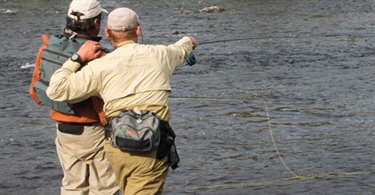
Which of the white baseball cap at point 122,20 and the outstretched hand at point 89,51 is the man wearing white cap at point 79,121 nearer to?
the outstretched hand at point 89,51

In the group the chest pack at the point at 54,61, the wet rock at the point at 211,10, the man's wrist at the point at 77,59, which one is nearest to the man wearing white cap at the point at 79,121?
the chest pack at the point at 54,61

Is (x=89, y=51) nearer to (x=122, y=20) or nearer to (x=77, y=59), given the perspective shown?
(x=77, y=59)

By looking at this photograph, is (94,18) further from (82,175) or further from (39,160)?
(39,160)

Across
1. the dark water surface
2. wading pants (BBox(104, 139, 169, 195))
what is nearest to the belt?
wading pants (BBox(104, 139, 169, 195))

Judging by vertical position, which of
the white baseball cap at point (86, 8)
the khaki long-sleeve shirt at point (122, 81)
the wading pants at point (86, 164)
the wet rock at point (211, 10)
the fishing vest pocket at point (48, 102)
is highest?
the white baseball cap at point (86, 8)

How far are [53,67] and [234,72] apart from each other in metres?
7.73

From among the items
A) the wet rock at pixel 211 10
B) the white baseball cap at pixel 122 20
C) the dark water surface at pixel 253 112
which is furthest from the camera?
the wet rock at pixel 211 10

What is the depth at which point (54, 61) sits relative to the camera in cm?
480

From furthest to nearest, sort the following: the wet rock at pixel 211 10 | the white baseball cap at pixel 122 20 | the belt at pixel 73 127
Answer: the wet rock at pixel 211 10 < the belt at pixel 73 127 < the white baseball cap at pixel 122 20

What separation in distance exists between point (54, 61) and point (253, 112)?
5.12 m

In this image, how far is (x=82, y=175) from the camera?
509 cm

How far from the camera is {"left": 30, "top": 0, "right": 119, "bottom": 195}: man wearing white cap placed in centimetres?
482

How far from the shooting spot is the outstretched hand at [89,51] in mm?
4586

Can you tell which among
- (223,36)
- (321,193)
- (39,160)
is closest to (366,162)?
(321,193)
